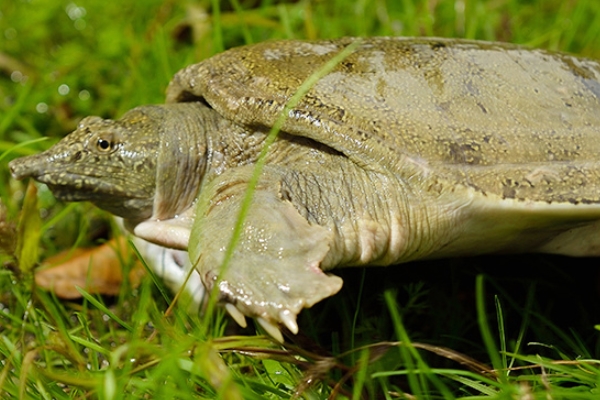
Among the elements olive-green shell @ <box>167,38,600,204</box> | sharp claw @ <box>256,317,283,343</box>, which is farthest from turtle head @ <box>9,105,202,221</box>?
sharp claw @ <box>256,317,283,343</box>

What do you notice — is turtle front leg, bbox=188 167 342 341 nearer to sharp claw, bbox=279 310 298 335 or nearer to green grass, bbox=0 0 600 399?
sharp claw, bbox=279 310 298 335

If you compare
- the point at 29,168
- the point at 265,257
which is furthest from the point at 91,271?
the point at 265,257

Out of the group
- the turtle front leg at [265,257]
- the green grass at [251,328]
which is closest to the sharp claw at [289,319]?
the turtle front leg at [265,257]

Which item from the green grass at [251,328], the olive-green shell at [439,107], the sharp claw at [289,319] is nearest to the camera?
the sharp claw at [289,319]

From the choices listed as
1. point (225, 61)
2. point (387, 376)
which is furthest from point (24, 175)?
point (387, 376)

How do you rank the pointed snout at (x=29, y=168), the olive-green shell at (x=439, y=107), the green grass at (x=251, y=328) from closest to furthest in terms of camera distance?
the green grass at (x=251, y=328) < the olive-green shell at (x=439, y=107) < the pointed snout at (x=29, y=168)

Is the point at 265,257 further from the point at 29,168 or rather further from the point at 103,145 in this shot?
the point at 29,168

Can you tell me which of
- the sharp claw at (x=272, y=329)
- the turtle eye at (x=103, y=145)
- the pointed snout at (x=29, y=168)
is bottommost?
the sharp claw at (x=272, y=329)

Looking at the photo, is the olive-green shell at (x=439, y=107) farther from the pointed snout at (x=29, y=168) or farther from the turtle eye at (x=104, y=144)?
the pointed snout at (x=29, y=168)
